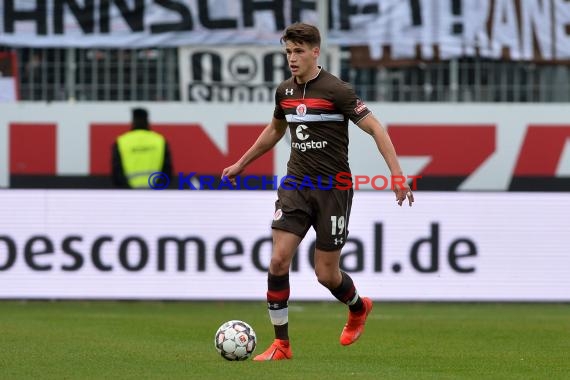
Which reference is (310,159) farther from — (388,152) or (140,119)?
(140,119)

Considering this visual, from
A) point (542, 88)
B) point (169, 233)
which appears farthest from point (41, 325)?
point (542, 88)

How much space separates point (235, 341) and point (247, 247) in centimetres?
638

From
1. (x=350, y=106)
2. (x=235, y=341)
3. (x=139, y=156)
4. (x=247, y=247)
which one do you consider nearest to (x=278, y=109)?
(x=350, y=106)

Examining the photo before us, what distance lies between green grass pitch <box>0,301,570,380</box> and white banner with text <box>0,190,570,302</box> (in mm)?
243

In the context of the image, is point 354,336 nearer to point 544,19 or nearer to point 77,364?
point 77,364

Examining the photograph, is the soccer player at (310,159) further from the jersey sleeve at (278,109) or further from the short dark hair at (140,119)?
the short dark hair at (140,119)

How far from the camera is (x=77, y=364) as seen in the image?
9.04m

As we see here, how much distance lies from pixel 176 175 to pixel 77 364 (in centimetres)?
1030

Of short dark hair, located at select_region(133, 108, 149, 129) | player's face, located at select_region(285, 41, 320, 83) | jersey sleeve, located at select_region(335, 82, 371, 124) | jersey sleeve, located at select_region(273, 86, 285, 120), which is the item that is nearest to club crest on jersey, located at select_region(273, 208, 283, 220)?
jersey sleeve, located at select_region(273, 86, 285, 120)

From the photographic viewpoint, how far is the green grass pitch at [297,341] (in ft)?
28.5

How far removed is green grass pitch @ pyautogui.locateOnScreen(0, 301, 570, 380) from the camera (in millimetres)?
8672

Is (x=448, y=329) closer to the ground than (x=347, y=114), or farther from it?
closer to the ground

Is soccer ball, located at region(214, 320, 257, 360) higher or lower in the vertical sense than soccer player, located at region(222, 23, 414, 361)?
lower

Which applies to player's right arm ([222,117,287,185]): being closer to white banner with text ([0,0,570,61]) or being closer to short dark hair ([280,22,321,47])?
short dark hair ([280,22,321,47])
